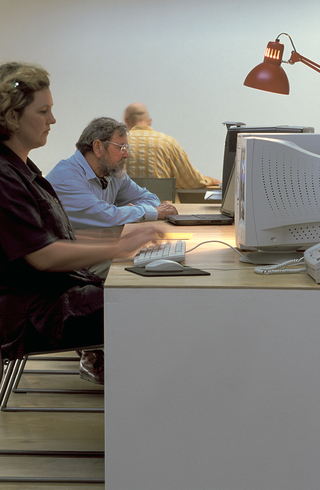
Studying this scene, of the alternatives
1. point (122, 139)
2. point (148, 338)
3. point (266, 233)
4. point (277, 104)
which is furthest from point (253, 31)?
point (148, 338)

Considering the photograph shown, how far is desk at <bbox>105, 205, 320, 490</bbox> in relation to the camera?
1.21 metres

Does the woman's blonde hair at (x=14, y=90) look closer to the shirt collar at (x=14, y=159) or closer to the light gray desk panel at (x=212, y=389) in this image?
the shirt collar at (x=14, y=159)

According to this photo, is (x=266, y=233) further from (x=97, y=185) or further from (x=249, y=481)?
(x=97, y=185)

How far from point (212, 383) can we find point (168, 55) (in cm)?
486

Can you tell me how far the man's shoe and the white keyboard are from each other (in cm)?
85

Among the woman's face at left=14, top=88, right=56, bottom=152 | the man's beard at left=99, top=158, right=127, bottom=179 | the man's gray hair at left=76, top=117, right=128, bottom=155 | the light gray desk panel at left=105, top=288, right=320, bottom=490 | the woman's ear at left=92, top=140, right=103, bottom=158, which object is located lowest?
the light gray desk panel at left=105, top=288, right=320, bottom=490

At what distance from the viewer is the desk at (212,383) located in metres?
1.21

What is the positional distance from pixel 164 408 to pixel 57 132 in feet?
15.7

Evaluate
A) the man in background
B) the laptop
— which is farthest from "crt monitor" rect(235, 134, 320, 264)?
the man in background

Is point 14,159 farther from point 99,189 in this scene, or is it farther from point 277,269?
point 99,189

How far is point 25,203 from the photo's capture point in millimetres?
1363

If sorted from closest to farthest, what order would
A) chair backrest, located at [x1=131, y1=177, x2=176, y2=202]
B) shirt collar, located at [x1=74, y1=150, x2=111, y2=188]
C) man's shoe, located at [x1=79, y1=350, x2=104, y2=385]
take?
man's shoe, located at [x1=79, y1=350, x2=104, y2=385] < shirt collar, located at [x1=74, y1=150, x2=111, y2=188] < chair backrest, located at [x1=131, y1=177, x2=176, y2=202]

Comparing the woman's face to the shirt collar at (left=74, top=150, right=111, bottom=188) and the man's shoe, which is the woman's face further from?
the man's shoe

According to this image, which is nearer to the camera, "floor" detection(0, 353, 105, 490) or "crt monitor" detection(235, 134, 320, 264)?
"crt monitor" detection(235, 134, 320, 264)
